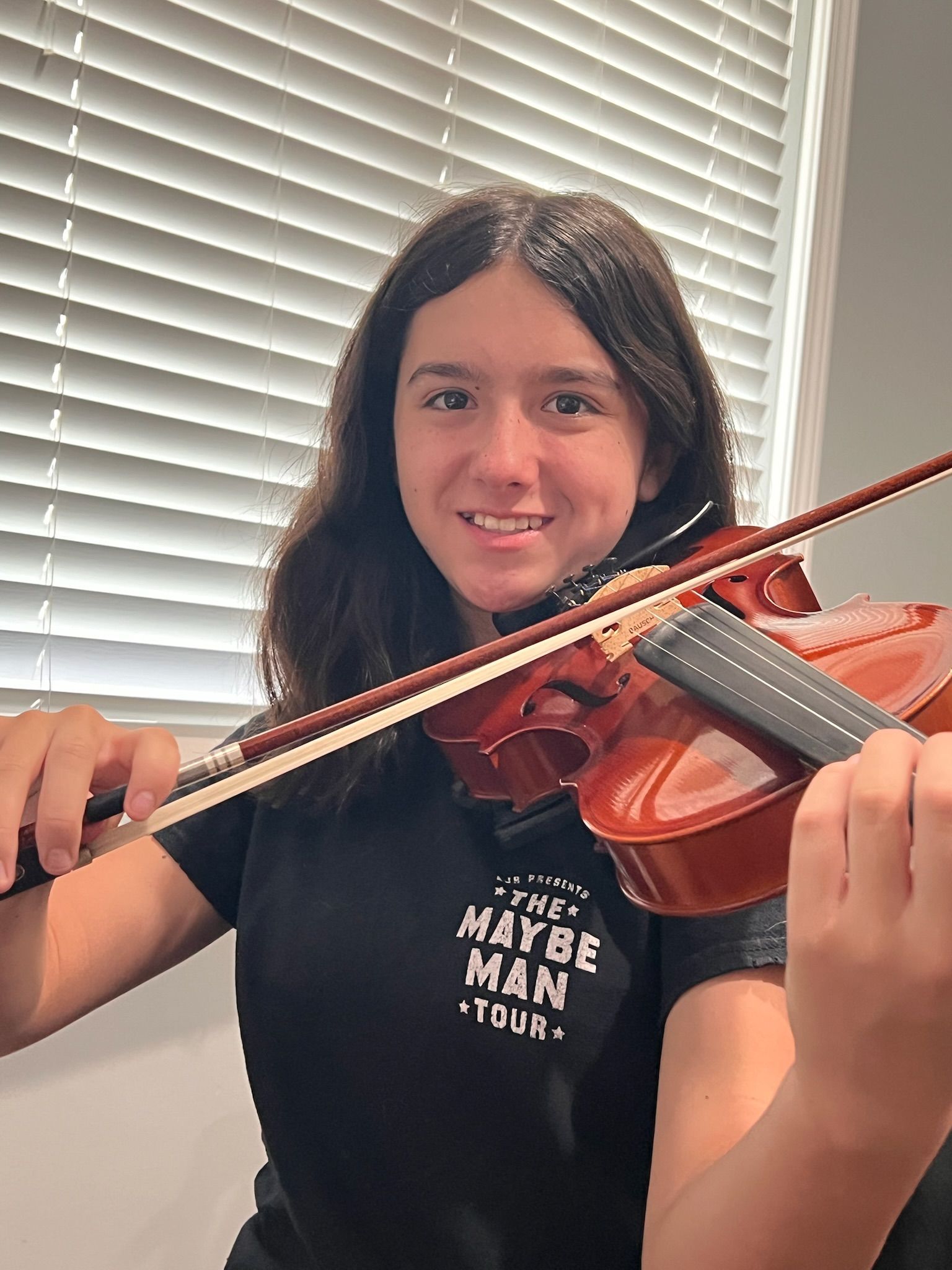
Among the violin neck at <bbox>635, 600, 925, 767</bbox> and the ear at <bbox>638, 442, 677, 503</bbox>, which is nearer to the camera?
the violin neck at <bbox>635, 600, 925, 767</bbox>

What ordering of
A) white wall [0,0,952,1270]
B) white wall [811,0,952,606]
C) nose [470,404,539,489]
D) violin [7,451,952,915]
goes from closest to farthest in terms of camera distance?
1. violin [7,451,952,915]
2. nose [470,404,539,489]
3. white wall [0,0,952,1270]
4. white wall [811,0,952,606]

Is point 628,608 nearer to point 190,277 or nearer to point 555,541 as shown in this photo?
point 555,541

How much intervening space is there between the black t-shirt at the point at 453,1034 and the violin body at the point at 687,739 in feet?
0.16

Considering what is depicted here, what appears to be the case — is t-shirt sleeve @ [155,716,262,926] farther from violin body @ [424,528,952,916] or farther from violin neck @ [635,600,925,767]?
violin neck @ [635,600,925,767]

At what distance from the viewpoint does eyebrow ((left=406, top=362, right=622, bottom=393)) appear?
2.50 ft

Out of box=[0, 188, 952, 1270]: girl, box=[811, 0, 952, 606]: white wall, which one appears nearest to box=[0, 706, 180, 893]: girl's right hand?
box=[0, 188, 952, 1270]: girl

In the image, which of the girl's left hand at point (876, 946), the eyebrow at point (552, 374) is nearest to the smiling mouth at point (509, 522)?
the eyebrow at point (552, 374)

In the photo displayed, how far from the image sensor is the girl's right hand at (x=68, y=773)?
1.44 ft

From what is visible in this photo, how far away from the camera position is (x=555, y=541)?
771 mm

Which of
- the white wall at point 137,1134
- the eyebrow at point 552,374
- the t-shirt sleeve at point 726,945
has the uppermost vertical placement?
the eyebrow at point 552,374

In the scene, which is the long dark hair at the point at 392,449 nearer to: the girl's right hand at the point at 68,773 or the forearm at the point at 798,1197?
the girl's right hand at the point at 68,773

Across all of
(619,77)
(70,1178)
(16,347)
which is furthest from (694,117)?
(70,1178)

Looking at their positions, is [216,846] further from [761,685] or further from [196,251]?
[196,251]

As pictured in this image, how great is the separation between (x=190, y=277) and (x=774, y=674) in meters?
0.83
